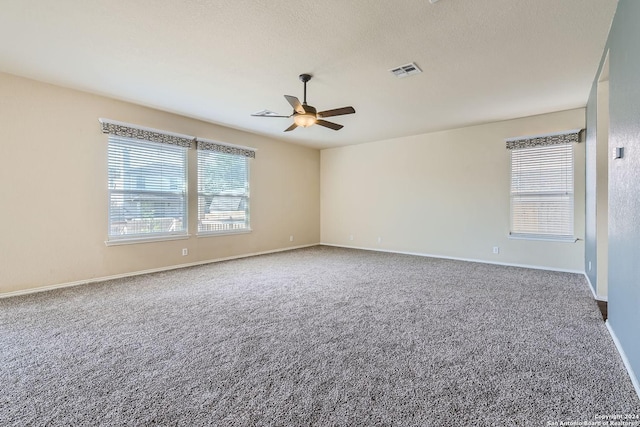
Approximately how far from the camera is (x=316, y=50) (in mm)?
2928

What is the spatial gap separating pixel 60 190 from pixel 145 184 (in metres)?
1.03

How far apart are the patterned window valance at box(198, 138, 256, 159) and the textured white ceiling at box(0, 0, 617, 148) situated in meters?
0.90

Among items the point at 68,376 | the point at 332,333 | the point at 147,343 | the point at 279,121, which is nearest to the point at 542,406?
the point at 332,333

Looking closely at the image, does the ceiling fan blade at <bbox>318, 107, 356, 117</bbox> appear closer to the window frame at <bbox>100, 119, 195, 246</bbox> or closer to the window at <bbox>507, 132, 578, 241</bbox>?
the window frame at <bbox>100, 119, 195, 246</bbox>

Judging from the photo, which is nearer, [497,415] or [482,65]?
[497,415]

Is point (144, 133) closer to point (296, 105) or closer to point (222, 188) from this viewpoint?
point (222, 188)

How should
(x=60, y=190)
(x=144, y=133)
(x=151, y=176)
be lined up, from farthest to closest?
1. (x=151, y=176)
2. (x=144, y=133)
3. (x=60, y=190)

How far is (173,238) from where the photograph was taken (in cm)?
503

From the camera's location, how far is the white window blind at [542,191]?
478cm

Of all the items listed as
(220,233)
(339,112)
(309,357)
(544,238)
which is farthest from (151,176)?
(544,238)

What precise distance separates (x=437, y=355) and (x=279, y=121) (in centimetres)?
446

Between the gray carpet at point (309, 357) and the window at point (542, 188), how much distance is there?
144 cm

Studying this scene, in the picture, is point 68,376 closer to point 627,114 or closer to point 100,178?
point 100,178

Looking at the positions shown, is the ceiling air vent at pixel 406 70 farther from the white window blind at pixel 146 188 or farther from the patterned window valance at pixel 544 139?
the white window blind at pixel 146 188
